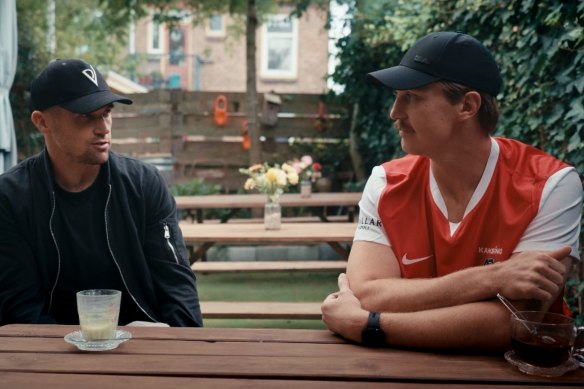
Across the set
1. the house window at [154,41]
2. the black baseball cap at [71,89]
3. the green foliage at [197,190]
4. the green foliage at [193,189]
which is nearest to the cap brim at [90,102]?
the black baseball cap at [71,89]

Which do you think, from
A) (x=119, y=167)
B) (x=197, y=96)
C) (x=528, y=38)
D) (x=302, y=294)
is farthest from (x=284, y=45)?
(x=119, y=167)

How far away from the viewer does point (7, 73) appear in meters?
5.46

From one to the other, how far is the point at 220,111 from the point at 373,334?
31.1ft

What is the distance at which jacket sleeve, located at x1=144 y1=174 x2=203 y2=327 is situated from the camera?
8.35 feet

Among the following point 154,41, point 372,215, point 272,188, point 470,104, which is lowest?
point 272,188

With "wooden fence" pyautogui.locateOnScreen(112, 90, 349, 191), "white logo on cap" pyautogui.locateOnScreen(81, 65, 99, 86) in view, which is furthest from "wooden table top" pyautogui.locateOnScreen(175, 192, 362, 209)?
"white logo on cap" pyautogui.locateOnScreen(81, 65, 99, 86)

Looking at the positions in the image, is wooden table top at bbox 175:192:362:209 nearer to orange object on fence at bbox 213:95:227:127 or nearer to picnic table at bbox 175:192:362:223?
picnic table at bbox 175:192:362:223

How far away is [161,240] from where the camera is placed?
2.57 m

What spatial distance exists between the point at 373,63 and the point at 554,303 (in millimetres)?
7917

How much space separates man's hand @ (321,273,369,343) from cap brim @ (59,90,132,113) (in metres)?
1.17

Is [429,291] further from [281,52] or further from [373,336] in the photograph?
[281,52]

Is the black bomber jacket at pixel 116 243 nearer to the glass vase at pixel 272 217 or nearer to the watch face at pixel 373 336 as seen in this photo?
the watch face at pixel 373 336

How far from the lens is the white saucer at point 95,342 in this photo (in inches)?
66.1

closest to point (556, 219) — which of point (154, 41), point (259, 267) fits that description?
point (259, 267)
